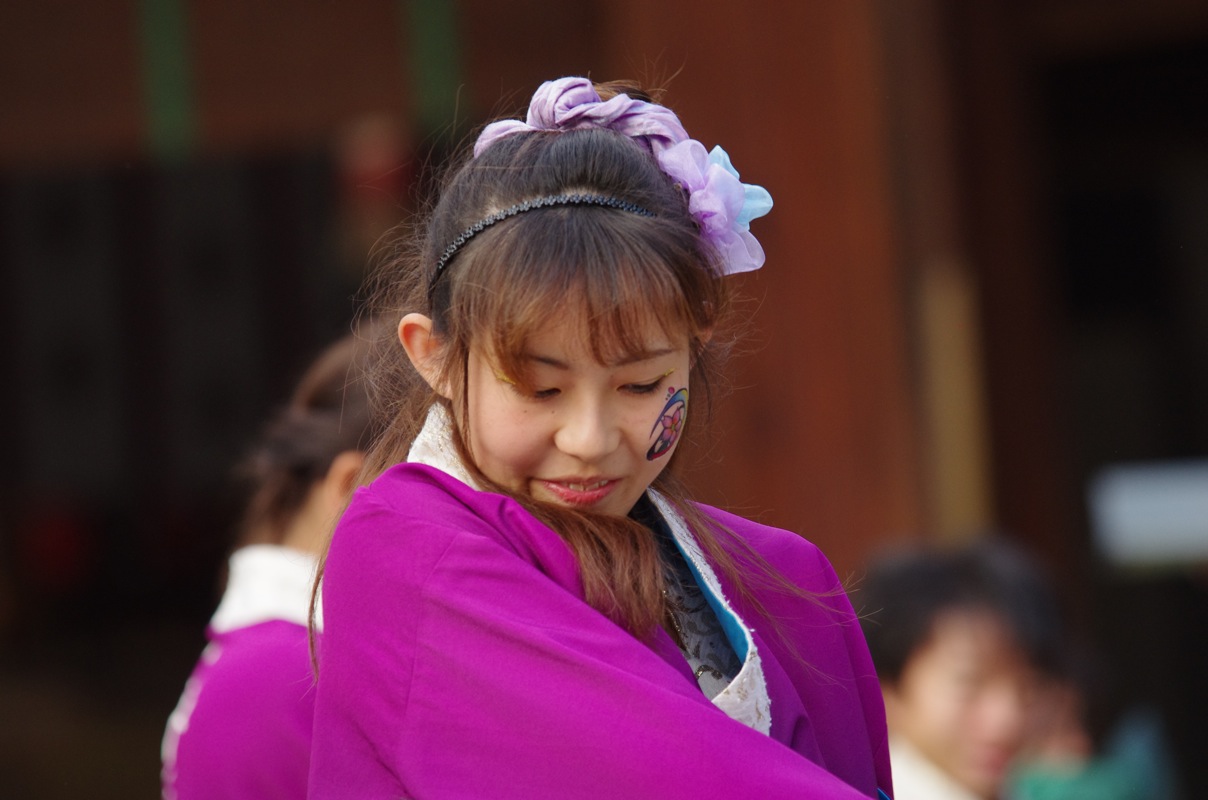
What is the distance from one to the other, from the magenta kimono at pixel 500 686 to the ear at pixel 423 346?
101mm

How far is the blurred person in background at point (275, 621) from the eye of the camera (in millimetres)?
1857

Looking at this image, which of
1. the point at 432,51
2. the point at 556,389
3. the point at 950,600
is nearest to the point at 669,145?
the point at 556,389

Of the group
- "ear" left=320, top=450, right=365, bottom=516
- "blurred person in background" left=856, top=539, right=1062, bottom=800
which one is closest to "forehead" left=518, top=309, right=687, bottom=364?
"ear" left=320, top=450, right=365, bottom=516

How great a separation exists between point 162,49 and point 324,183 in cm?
101

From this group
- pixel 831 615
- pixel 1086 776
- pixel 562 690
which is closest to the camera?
pixel 562 690

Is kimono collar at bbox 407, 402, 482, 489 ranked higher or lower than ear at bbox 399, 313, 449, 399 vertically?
lower

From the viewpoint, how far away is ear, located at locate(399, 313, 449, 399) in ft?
4.23

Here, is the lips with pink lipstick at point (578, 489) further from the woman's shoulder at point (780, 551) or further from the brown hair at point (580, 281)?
the woman's shoulder at point (780, 551)

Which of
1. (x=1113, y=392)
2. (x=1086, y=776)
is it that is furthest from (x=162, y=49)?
(x=1113, y=392)

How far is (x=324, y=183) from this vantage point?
5227 mm

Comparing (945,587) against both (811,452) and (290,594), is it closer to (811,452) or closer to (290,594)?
(811,452)

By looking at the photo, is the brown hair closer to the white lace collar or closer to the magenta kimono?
the magenta kimono

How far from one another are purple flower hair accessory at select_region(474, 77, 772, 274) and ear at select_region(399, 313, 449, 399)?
0.18 m

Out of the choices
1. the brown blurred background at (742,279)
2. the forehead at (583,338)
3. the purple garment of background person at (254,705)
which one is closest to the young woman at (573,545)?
the forehead at (583,338)
